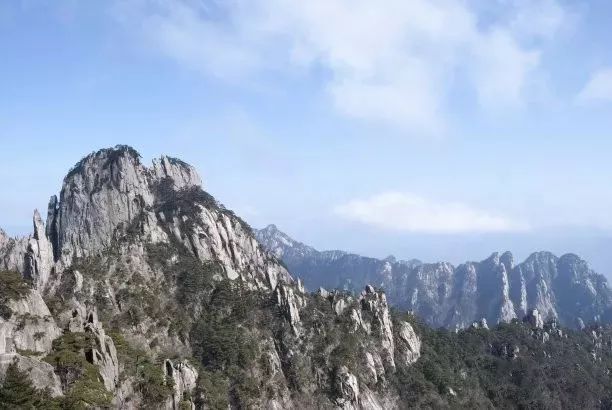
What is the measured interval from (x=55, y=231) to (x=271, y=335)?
61.2 m

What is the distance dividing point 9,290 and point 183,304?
2006 inches

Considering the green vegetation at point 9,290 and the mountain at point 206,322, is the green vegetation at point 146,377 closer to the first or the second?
the mountain at point 206,322

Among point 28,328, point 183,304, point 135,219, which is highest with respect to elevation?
point 135,219

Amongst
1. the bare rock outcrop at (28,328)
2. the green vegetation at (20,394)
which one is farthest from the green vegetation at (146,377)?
the green vegetation at (20,394)

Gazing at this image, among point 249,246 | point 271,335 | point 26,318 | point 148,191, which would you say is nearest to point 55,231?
point 148,191

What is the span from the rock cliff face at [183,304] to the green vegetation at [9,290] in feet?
0.60

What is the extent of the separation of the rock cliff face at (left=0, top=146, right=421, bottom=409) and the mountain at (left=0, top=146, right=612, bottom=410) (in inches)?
12.8

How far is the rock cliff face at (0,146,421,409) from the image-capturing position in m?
88.4

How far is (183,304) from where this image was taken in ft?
404

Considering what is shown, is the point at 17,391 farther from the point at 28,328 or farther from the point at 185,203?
the point at 185,203

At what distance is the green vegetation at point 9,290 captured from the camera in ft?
233


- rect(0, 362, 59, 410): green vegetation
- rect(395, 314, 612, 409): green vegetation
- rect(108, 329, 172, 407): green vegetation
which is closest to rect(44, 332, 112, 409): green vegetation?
rect(0, 362, 59, 410): green vegetation

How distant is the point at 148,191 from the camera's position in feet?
498

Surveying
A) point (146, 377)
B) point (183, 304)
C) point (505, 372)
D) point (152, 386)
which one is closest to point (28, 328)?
point (146, 377)
